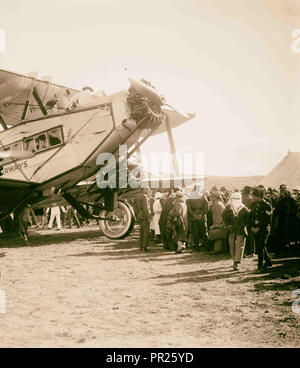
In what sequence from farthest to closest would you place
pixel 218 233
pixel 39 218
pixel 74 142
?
pixel 39 218 < pixel 74 142 < pixel 218 233

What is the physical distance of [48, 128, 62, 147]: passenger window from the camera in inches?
435

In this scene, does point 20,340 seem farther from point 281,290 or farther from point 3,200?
point 3,200

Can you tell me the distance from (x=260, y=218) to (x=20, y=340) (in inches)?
197

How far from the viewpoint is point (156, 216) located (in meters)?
12.3

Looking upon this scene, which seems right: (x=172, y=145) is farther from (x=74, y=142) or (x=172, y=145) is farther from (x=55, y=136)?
(x=55, y=136)

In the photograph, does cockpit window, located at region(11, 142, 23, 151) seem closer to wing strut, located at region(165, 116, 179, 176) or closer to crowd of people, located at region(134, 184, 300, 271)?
crowd of people, located at region(134, 184, 300, 271)

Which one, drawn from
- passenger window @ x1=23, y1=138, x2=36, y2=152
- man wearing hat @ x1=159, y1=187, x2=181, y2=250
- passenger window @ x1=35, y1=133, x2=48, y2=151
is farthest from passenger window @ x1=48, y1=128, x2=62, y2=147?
man wearing hat @ x1=159, y1=187, x2=181, y2=250

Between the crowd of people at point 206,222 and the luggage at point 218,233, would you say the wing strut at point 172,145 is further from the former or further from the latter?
the luggage at point 218,233

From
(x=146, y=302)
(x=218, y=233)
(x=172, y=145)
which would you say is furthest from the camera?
(x=172, y=145)

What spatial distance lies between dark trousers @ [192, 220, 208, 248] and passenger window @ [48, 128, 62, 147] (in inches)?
183
